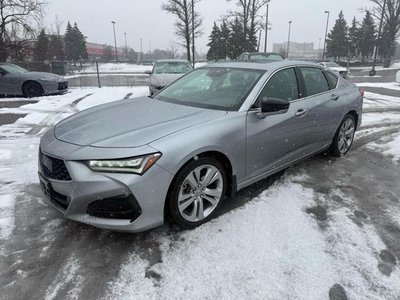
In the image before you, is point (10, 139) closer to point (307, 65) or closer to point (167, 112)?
point (167, 112)

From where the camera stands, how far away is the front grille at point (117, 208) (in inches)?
100

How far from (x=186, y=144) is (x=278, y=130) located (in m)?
1.32

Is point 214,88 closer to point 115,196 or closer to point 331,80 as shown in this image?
point 115,196

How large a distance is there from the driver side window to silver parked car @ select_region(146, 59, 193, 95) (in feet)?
21.3

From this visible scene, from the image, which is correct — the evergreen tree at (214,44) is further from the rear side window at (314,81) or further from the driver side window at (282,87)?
the driver side window at (282,87)

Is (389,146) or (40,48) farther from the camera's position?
(40,48)

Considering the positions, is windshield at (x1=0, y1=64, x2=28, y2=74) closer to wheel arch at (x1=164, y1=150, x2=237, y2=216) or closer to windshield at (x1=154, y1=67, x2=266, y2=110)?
windshield at (x1=154, y1=67, x2=266, y2=110)

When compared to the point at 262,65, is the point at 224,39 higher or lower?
higher

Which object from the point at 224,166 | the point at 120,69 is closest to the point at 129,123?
the point at 224,166

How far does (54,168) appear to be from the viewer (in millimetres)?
2777

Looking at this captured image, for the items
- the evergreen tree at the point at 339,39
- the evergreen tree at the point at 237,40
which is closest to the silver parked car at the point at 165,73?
the evergreen tree at the point at 237,40

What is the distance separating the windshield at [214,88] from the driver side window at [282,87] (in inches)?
5.8

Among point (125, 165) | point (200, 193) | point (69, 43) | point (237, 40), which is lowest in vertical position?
point (200, 193)

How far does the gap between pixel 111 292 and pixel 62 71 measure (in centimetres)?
2487
